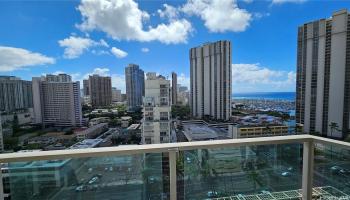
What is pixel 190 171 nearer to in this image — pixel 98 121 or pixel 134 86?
pixel 98 121

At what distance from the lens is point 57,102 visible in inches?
893

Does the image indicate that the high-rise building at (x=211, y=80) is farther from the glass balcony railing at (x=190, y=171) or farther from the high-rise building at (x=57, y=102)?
the glass balcony railing at (x=190, y=171)

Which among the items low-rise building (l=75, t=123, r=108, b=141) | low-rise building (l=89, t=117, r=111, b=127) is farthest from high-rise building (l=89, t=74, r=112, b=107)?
low-rise building (l=75, t=123, r=108, b=141)

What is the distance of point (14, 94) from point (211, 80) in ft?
70.9

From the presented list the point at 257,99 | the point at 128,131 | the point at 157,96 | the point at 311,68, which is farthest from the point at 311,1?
the point at 257,99

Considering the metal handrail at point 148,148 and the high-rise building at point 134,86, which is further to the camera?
the high-rise building at point 134,86

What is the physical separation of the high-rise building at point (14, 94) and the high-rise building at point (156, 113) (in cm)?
1267

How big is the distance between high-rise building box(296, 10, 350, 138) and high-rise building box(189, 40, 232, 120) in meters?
8.27

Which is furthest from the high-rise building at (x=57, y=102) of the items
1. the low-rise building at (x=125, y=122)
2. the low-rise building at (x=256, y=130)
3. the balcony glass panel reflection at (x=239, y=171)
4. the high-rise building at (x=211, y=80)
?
the balcony glass panel reflection at (x=239, y=171)

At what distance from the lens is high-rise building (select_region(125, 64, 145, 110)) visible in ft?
86.9

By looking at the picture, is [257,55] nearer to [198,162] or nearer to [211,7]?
[211,7]

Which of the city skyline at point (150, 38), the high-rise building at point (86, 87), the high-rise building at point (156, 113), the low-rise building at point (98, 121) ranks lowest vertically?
the low-rise building at point (98, 121)

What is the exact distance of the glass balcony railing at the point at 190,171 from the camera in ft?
3.47

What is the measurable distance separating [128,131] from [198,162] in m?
17.9
